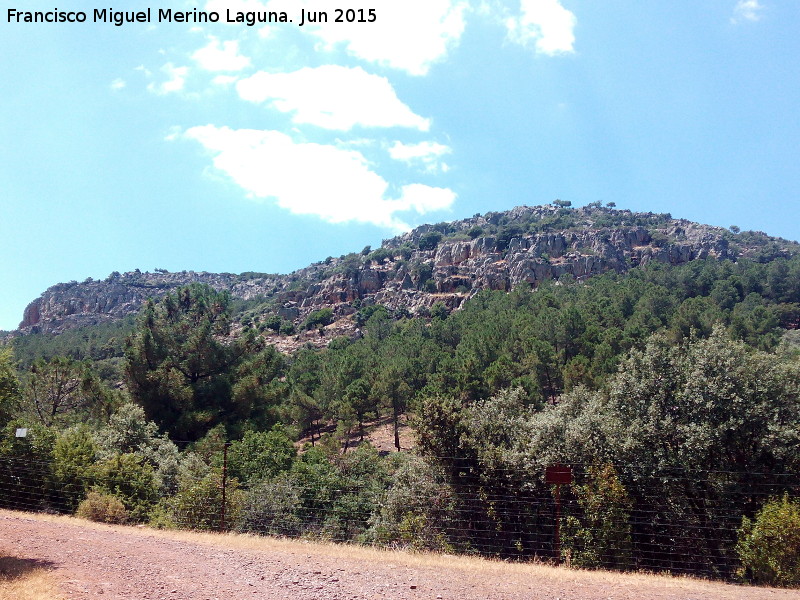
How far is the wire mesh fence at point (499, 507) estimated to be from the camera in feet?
35.0

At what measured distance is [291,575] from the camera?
23.5 ft

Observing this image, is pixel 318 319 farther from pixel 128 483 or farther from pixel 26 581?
pixel 26 581

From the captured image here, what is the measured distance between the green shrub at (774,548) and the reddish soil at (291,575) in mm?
1327

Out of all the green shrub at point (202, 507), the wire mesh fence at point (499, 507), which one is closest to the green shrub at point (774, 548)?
the wire mesh fence at point (499, 507)

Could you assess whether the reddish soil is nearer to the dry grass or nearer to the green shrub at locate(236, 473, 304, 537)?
the dry grass

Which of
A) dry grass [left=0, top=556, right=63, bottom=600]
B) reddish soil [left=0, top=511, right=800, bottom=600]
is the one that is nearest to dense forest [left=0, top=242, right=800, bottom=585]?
reddish soil [left=0, top=511, right=800, bottom=600]

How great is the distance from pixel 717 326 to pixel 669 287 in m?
60.2

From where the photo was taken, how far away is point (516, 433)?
1384cm

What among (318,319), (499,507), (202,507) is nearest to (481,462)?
(499,507)

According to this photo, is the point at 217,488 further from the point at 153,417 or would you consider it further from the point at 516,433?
the point at 153,417

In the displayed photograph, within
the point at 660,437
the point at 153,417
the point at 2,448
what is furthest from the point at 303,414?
the point at 660,437

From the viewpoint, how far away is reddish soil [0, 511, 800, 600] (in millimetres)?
6441

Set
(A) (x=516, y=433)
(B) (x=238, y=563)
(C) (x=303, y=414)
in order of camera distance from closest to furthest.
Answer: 1. (B) (x=238, y=563)
2. (A) (x=516, y=433)
3. (C) (x=303, y=414)

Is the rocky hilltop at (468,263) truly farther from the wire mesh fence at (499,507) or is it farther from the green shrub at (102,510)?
the green shrub at (102,510)
